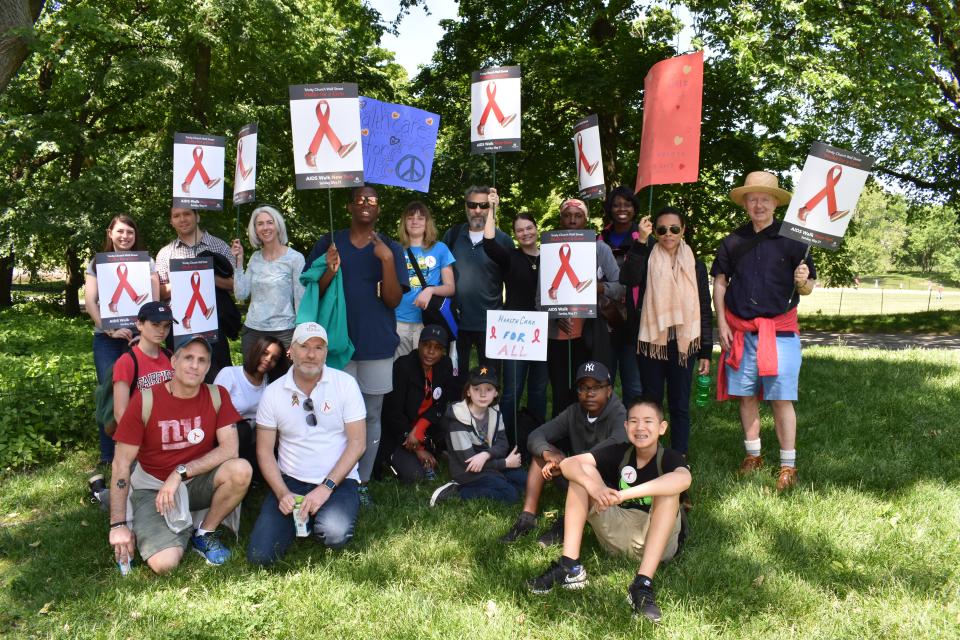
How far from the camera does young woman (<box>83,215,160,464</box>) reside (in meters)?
5.58

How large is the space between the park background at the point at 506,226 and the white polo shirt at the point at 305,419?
53 cm

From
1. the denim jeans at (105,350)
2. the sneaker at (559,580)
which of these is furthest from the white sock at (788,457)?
the denim jeans at (105,350)

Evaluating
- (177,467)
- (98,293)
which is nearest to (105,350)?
(98,293)

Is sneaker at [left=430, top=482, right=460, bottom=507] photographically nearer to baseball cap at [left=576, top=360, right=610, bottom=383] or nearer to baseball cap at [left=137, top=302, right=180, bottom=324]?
baseball cap at [left=576, top=360, right=610, bottom=383]

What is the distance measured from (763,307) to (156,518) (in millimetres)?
4540

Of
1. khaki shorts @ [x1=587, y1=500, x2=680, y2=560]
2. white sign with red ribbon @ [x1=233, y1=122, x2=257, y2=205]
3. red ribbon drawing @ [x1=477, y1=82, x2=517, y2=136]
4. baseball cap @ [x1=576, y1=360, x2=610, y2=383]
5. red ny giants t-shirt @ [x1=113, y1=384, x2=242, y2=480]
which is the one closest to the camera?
khaki shorts @ [x1=587, y1=500, x2=680, y2=560]

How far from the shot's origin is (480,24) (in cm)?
Result: 1542

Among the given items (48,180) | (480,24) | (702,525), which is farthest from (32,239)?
(702,525)

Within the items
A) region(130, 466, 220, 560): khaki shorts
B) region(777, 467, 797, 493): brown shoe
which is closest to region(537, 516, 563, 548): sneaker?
region(777, 467, 797, 493): brown shoe

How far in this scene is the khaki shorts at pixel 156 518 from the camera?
4.31m

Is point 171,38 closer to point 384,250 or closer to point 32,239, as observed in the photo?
point 32,239

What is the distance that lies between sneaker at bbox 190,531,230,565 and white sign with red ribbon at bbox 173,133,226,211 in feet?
8.87

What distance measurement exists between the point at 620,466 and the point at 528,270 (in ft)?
7.24

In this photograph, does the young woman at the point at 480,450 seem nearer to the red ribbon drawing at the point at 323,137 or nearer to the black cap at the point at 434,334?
the black cap at the point at 434,334
